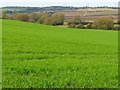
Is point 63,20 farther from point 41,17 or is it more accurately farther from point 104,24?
point 104,24

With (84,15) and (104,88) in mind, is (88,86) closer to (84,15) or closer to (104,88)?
(104,88)

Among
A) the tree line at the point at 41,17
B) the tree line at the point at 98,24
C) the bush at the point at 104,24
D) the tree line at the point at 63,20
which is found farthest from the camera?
the tree line at the point at 41,17

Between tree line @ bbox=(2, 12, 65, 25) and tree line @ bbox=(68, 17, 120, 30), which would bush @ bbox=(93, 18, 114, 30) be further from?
tree line @ bbox=(2, 12, 65, 25)

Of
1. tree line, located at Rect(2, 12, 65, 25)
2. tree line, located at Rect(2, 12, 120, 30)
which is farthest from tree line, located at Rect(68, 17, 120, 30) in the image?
tree line, located at Rect(2, 12, 65, 25)

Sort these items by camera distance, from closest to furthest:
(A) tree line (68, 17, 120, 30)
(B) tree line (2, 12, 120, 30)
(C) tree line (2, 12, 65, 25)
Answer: (A) tree line (68, 17, 120, 30)
(B) tree line (2, 12, 120, 30)
(C) tree line (2, 12, 65, 25)

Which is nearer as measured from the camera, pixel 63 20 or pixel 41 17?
pixel 63 20

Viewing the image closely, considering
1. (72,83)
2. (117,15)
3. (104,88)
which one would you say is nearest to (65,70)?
(72,83)

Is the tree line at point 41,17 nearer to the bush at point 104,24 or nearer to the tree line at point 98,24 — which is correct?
the tree line at point 98,24

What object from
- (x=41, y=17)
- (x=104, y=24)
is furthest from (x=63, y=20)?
(x=104, y=24)

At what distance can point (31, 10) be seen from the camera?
89.2 metres

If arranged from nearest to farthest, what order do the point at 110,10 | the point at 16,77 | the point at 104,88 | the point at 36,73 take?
the point at 104,88
the point at 16,77
the point at 36,73
the point at 110,10

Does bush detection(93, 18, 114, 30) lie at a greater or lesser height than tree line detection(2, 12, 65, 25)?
lesser

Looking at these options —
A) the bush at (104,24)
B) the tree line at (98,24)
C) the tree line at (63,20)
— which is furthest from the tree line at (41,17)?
the bush at (104,24)

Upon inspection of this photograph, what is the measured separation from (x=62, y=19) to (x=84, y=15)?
333 inches
